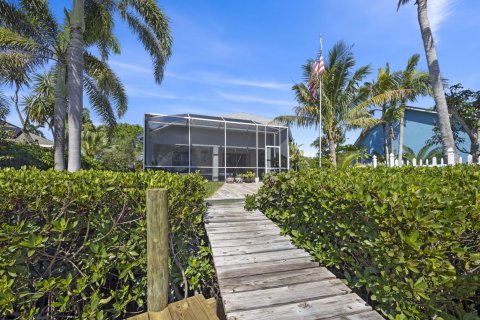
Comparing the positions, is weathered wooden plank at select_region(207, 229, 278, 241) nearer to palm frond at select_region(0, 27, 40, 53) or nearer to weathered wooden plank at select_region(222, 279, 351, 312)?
weathered wooden plank at select_region(222, 279, 351, 312)

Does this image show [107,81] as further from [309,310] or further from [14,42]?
[309,310]

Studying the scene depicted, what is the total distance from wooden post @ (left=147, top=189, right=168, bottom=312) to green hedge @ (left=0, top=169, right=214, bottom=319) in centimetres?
37

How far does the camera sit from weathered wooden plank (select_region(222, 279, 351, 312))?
2211 mm

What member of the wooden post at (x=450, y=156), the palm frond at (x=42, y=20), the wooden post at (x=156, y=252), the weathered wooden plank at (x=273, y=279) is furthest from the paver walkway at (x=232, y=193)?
the palm frond at (x=42, y=20)

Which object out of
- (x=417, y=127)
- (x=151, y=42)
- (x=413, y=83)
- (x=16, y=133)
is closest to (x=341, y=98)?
(x=413, y=83)

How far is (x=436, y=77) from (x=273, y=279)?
8431 millimetres

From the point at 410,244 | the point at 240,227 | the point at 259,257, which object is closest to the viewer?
the point at 410,244

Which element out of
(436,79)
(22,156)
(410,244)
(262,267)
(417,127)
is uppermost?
(417,127)

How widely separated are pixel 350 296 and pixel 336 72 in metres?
14.0

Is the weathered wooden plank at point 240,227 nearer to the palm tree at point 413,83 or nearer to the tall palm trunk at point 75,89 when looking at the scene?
the tall palm trunk at point 75,89

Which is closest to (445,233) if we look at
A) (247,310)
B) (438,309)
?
(438,309)

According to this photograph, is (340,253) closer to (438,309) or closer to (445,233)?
(438,309)

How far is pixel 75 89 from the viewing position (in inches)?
291

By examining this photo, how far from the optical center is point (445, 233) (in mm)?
1712
